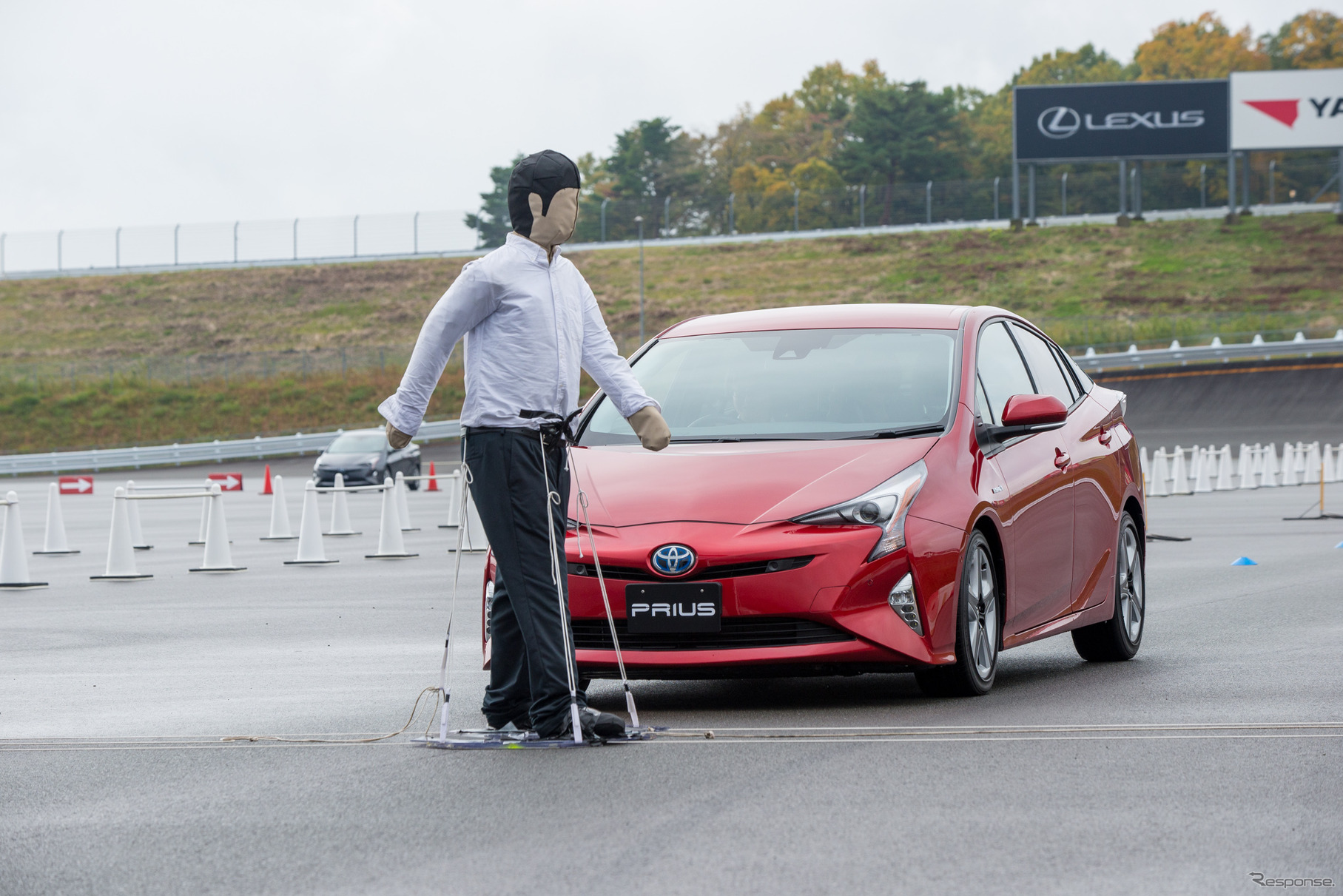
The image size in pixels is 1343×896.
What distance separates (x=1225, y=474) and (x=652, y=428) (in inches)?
1120

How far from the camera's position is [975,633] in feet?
A: 24.1

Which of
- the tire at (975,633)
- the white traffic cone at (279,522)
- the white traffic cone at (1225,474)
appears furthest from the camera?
the white traffic cone at (1225,474)

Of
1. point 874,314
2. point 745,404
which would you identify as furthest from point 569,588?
point 874,314

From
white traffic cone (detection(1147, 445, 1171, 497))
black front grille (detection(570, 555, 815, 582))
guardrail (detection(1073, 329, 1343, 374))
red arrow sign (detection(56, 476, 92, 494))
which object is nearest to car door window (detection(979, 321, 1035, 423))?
black front grille (detection(570, 555, 815, 582))

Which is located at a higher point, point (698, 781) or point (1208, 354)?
point (1208, 354)

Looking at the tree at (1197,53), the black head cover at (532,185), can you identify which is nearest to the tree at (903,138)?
the tree at (1197,53)

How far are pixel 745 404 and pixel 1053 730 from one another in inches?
87.5

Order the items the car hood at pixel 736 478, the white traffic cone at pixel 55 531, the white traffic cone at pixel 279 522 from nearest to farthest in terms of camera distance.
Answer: the car hood at pixel 736 478
the white traffic cone at pixel 55 531
the white traffic cone at pixel 279 522

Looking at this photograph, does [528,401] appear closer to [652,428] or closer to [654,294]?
[652,428]

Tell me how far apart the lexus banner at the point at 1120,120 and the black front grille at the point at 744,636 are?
247 ft

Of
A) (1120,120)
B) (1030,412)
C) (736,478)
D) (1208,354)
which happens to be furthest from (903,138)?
(736,478)

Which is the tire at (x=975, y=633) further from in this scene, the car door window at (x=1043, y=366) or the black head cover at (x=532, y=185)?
the black head cover at (x=532, y=185)

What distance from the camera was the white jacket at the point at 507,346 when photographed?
20.2ft

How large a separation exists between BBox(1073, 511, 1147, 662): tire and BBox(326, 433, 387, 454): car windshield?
30079 millimetres
